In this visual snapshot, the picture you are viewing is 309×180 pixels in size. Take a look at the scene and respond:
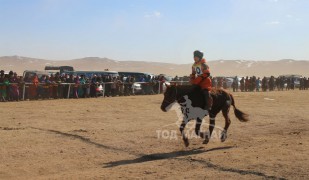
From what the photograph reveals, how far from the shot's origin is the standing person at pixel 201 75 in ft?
35.9

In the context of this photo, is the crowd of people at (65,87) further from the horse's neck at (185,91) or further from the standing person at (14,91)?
the horse's neck at (185,91)

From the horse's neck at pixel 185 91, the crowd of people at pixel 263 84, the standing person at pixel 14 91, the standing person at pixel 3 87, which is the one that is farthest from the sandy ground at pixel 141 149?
the crowd of people at pixel 263 84

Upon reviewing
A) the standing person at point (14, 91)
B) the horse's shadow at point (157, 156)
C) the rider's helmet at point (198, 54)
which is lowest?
the horse's shadow at point (157, 156)

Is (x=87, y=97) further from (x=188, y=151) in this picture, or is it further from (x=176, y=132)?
(x=188, y=151)

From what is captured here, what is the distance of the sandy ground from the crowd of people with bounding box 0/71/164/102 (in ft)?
25.2

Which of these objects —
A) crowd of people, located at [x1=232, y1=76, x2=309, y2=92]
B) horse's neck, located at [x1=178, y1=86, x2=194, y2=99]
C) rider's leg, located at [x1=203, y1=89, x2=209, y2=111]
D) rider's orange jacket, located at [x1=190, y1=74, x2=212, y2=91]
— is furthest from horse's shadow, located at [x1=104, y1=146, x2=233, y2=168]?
crowd of people, located at [x1=232, y1=76, x2=309, y2=92]

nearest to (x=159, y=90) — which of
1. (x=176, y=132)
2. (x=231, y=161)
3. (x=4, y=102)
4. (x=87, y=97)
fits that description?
(x=87, y=97)

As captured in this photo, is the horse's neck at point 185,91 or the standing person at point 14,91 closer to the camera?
the horse's neck at point 185,91

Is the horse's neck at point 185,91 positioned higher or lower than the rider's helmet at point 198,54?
lower

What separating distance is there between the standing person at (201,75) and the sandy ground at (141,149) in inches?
52.2

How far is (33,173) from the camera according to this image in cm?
823

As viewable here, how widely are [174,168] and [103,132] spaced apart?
204 inches

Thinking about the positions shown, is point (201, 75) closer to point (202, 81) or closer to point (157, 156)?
point (202, 81)

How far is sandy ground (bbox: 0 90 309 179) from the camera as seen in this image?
8.18 metres
